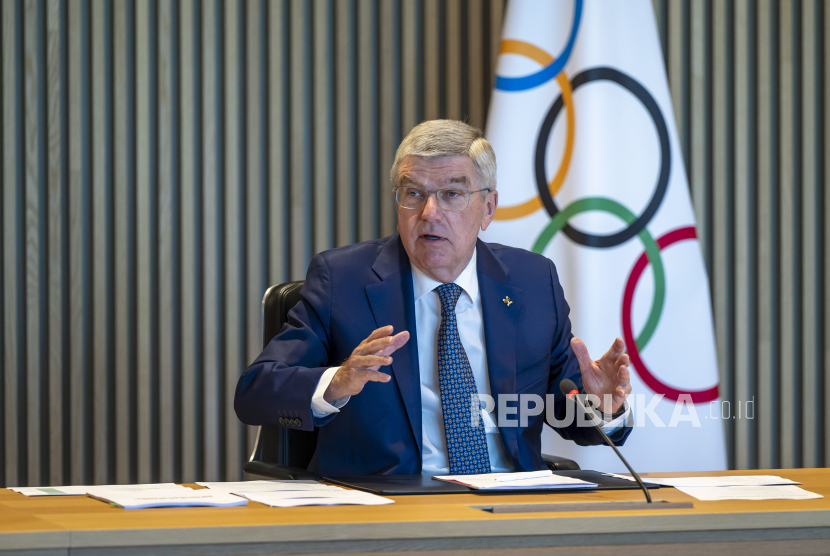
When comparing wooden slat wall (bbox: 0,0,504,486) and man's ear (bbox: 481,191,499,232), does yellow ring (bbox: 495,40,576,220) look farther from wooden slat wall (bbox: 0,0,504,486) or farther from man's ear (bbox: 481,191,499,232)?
man's ear (bbox: 481,191,499,232)

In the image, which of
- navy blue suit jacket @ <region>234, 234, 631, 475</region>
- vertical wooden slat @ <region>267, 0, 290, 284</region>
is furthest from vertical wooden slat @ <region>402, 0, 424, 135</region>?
navy blue suit jacket @ <region>234, 234, 631, 475</region>

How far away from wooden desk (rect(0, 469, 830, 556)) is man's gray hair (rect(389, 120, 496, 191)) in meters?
1.00

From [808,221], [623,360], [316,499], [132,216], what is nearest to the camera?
[316,499]

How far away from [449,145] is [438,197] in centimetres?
14

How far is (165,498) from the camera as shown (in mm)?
1387

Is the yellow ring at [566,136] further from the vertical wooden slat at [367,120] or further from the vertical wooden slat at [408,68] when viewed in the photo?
the vertical wooden slat at [367,120]

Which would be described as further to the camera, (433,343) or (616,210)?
(616,210)

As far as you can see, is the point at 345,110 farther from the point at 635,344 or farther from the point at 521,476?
the point at 521,476

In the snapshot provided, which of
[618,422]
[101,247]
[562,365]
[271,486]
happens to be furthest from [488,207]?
[101,247]

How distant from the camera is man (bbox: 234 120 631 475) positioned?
1.94 meters

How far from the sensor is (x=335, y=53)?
339cm

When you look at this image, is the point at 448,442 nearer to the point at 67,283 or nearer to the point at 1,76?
the point at 67,283

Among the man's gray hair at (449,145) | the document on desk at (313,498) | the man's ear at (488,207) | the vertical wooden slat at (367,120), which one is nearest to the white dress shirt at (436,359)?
the man's ear at (488,207)

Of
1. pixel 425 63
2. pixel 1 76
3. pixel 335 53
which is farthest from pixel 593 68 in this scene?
pixel 1 76
